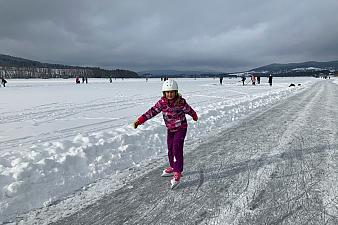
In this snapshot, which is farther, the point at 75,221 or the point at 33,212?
the point at 33,212

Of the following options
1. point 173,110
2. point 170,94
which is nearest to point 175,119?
point 173,110

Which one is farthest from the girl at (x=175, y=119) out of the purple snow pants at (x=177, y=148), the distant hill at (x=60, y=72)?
the distant hill at (x=60, y=72)

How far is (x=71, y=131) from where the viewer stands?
28.8 feet

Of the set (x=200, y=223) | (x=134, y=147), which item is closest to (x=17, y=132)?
(x=134, y=147)

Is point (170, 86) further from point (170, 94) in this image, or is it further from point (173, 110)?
point (173, 110)

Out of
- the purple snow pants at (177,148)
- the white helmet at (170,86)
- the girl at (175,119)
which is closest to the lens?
the white helmet at (170,86)

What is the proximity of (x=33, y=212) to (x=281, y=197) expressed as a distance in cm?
321

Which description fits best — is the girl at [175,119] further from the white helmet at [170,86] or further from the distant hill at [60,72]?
the distant hill at [60,72]

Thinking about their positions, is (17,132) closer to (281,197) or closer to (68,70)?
(281,197)

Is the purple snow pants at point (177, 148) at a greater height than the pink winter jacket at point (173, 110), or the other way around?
the pink winter jacket at point (173, 110)

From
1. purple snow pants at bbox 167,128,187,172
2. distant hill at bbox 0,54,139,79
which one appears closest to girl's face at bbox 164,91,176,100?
purple snow pants at bbox 167,128,187,172

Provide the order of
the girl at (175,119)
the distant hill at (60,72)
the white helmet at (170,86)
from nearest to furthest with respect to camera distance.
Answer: the white helmet at (170,86) < the girl at (175,119) < the distant hill at (60,72)

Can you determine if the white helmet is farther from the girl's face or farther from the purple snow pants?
the purple snow pants

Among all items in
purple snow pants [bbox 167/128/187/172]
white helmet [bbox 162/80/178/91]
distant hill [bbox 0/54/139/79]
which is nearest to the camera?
white helmet [bbox 162/80/178/91]
